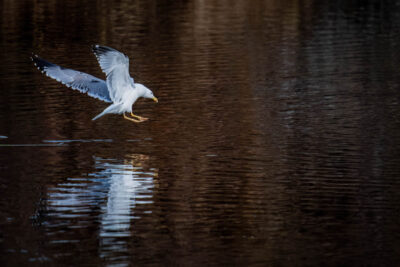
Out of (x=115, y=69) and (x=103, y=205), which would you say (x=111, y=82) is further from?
(x=103, y=205)

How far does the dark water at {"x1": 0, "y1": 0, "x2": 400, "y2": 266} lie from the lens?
1007 centimetres

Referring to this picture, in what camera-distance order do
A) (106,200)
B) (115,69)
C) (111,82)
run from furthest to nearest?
(111,82) → (115,69) → (106,200)

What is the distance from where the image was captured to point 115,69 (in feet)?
47.5

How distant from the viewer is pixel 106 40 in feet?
98.5

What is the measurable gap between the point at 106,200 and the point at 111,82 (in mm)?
3344

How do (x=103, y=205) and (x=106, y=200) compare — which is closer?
(x=103, y=205)

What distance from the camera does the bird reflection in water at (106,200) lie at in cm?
1040

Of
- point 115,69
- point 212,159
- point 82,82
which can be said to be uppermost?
point 115,69

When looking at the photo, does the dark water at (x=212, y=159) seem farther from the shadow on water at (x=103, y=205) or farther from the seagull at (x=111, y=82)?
the seagull at (x=111, y=82)

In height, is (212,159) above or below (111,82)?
below

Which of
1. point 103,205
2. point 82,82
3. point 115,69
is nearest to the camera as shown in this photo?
point 103,205

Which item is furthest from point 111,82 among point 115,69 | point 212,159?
point 212,159

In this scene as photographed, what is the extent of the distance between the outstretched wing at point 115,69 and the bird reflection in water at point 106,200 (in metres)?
1.20

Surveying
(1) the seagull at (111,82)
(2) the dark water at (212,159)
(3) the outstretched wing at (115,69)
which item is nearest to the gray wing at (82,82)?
(1) the seagull at (111,82)
